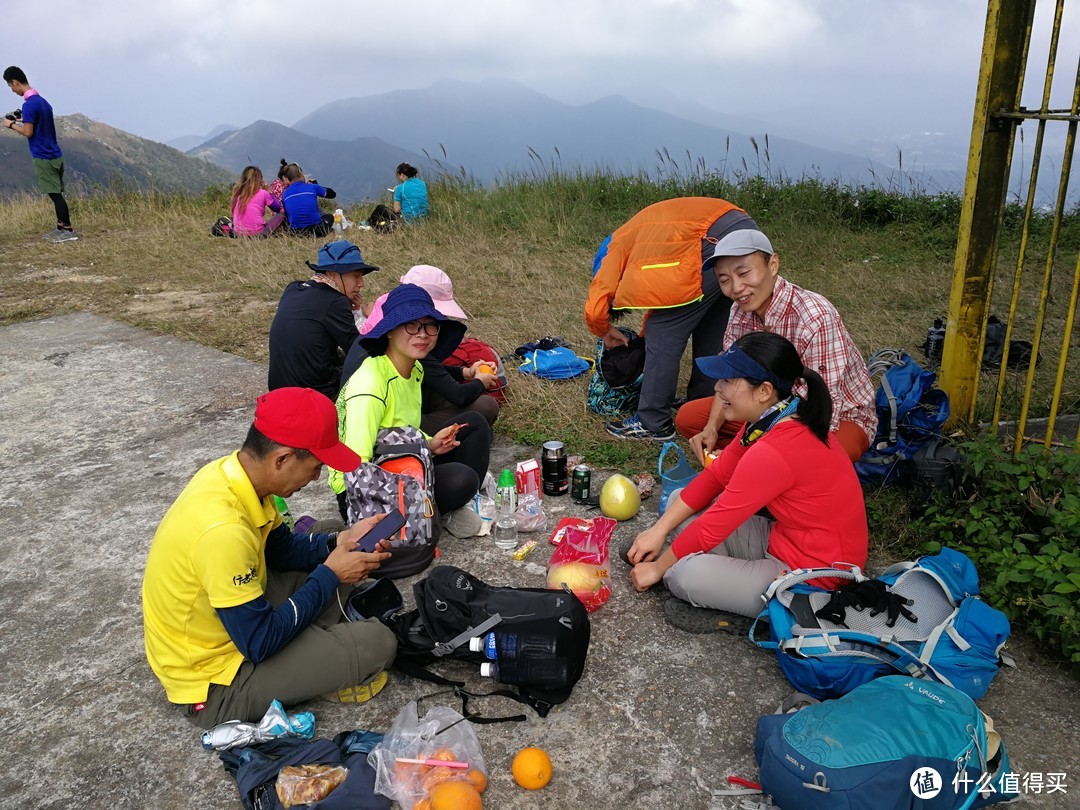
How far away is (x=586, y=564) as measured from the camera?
11.4ft

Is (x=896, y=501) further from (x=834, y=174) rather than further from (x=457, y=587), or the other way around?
(x=834, y=174)

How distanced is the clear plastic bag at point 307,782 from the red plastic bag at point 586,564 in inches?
48.9

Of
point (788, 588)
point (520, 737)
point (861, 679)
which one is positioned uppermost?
point (788, 588)

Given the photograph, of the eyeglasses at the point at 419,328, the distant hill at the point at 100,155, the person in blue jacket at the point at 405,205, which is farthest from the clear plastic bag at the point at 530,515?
the distant hill at the point at 100,155

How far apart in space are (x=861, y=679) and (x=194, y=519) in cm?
240

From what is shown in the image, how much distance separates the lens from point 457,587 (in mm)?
3076

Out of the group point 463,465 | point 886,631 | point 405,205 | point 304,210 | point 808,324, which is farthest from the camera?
point 405,205

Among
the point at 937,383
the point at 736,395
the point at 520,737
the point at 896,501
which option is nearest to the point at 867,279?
the point at 937,383

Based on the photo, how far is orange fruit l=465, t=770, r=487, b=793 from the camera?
2420 millimetres

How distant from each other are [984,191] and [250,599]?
13.2ft

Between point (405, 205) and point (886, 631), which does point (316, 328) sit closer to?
point (886, 631)

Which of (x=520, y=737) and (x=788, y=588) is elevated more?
(x=788, y=588)

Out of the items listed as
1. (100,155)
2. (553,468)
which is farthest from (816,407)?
(100,155)

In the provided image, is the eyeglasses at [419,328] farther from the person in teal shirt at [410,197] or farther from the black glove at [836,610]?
the person in teal shirt at [410,197]
